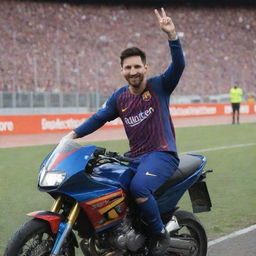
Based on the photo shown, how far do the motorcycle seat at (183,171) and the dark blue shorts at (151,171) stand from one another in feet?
0.25

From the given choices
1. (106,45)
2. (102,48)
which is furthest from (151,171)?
(106,45)

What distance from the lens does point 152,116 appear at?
4.24 metres

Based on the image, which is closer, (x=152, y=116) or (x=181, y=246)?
(x=152, y=116)

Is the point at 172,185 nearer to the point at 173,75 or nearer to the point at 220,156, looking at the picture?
the point at 173,75

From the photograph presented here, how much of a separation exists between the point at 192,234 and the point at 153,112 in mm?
1211

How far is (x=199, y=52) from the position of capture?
3944cm

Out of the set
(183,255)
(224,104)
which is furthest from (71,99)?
(183,255)

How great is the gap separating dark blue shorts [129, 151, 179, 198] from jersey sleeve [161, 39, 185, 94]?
1.76 feet

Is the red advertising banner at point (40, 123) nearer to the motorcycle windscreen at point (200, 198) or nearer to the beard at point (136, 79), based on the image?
the motorcycle windscreen at point (200, 198)

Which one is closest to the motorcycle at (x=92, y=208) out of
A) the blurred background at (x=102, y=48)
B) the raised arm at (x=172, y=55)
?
the raised arm at (x=172, y=55)

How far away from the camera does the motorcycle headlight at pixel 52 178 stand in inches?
144

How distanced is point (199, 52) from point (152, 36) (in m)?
3.60

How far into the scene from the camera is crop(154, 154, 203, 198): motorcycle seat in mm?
4254

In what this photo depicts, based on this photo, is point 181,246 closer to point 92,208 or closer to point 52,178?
point 92,208
